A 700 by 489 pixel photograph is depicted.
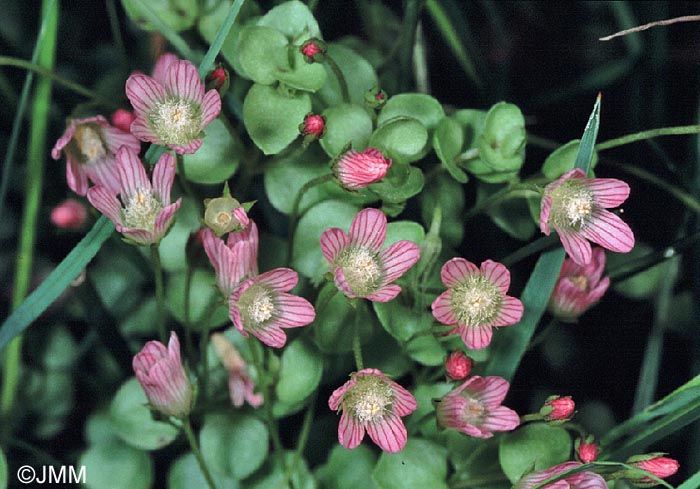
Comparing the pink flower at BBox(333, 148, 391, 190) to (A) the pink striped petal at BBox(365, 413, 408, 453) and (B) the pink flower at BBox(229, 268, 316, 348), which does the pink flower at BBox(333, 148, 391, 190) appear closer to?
(B) the pink flower at BBox(229, 268, 316, 348)

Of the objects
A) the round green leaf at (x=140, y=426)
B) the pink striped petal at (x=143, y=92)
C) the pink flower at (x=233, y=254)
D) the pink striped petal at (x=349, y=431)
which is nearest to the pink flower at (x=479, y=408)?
the pink striped petal at (x=349, y=431)

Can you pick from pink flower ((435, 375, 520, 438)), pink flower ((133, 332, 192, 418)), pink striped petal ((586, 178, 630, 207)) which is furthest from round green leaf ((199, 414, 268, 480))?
pink striped petal ((586, 178, 630, 207))

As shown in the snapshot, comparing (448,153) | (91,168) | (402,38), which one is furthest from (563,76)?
(91,168)

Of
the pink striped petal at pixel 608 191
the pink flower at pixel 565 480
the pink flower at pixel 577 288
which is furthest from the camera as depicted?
the pink flower at pixel 577 288

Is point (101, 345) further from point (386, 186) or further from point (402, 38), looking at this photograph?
point (402, 38)

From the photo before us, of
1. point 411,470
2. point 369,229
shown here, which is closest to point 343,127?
point 369,229

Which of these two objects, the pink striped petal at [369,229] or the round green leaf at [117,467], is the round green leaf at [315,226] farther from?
the round green leaf at [117,467]

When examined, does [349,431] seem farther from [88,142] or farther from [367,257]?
[88,142]
